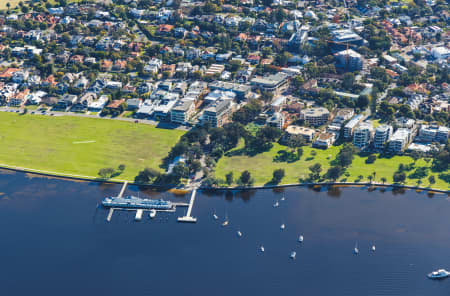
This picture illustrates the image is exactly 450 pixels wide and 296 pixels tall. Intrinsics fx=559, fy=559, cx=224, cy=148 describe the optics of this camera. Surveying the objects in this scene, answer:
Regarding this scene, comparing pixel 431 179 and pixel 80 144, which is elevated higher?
pixel 80 144

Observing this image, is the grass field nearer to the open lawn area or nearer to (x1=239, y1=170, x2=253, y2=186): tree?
the open lawn area

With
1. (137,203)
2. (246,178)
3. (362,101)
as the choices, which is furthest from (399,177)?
(137,203)

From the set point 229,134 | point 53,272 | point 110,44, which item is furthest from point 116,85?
point 53,272

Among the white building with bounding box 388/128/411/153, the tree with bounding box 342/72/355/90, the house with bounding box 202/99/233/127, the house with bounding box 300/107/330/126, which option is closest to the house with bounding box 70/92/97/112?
the house with bounding box 202/99/233/127

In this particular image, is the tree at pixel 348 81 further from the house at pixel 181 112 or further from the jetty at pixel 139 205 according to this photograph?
the jetty at pixel 139 205

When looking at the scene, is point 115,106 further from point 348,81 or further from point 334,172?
point 348,81

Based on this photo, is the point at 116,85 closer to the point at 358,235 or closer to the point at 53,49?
the point at 53,49
